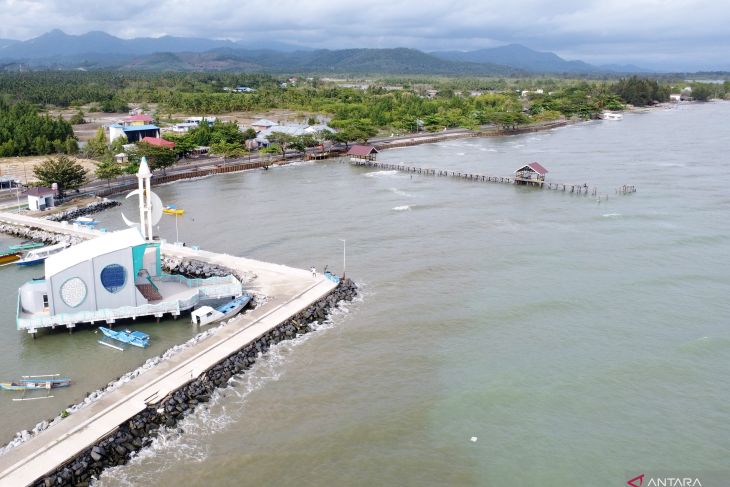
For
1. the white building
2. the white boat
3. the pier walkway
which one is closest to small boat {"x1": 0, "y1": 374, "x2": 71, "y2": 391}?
the pier walkway

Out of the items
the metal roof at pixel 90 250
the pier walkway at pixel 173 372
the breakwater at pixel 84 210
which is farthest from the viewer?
the breakwater at pixel 84 210

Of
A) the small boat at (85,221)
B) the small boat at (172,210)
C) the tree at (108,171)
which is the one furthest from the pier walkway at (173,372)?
the tree at (108,171)

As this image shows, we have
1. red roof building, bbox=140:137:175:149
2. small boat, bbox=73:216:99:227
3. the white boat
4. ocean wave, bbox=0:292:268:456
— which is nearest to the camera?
ocean wave, bbox=0:292:268:456

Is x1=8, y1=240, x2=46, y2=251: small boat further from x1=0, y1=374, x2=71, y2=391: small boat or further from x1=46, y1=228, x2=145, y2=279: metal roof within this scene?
x1=0, y1=374, x2=71, y2=391: small boat

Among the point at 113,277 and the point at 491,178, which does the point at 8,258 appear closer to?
the point at 113,277

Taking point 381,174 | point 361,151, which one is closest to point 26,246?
point 381,174

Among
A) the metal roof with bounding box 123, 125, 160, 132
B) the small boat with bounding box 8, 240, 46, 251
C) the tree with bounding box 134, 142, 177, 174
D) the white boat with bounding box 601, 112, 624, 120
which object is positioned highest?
the white boat with bounding box 601, 112, 624, 120

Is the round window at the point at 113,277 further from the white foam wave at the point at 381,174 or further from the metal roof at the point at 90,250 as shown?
the white foam wave at the point at 381,174
